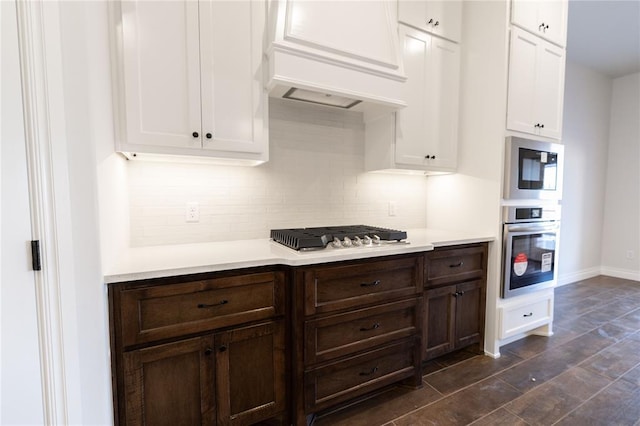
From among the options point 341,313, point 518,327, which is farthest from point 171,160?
point 518,327

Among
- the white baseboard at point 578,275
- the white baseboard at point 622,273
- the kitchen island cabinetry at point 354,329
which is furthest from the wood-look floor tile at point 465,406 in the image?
the white baseboard at point 622,273

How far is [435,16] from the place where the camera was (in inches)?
85.7

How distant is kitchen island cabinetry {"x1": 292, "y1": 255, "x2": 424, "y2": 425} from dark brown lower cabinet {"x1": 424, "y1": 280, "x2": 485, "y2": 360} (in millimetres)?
213

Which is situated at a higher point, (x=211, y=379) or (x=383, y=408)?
(x=211, y=379)

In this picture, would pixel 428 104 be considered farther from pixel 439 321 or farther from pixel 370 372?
pixel 370 372

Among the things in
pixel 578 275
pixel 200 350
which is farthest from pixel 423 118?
pixel 578 275

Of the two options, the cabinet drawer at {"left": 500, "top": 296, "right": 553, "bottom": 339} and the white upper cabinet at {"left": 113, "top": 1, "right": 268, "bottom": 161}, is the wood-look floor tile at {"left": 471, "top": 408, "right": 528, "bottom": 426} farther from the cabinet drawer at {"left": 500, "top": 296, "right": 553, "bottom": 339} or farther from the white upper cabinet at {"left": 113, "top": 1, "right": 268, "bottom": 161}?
the white upper cabinet at {"left": 113, "top": 1, "right": 268, "bottom": 161}

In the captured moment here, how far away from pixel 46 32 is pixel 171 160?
0.84 m

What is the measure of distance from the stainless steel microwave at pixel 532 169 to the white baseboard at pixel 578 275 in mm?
2276

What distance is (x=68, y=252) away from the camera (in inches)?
38.1

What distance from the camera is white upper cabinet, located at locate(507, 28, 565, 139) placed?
2.18 m

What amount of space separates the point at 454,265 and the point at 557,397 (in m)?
0.96

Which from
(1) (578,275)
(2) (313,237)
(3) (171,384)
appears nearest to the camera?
(3) (171,384)

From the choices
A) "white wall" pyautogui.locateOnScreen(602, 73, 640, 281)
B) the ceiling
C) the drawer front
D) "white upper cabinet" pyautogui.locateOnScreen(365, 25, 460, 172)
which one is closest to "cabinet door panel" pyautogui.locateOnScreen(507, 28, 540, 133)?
"white upper cabinet" pyautogui.locateOnScreen(365, 25, 460, 172)
